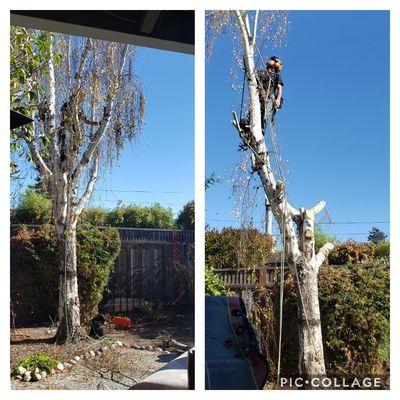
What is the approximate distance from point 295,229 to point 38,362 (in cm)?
240

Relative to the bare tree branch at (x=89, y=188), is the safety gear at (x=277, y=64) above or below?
above

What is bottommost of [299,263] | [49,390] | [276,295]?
[49,390]

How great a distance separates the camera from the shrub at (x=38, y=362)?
168 inches

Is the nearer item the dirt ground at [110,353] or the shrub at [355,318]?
the shrub at [355,318]

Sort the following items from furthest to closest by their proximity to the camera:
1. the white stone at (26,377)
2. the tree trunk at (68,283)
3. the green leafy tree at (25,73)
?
1. the tree trunk at (68,283)
2. the green leafy tree at (25,73)
3. the white stone at (26,377)

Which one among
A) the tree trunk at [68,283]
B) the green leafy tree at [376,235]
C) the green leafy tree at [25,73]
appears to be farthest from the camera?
the tree trunk at [68,283]

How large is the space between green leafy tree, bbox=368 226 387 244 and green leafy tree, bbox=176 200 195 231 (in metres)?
1.49

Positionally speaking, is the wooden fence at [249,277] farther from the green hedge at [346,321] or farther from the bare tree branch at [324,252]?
the bare tree branch at [324,252]

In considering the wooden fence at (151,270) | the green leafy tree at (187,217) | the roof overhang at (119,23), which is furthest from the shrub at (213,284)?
the roof overhang at (119,23)

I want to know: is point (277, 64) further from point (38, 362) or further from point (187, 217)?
point (38, 362)
